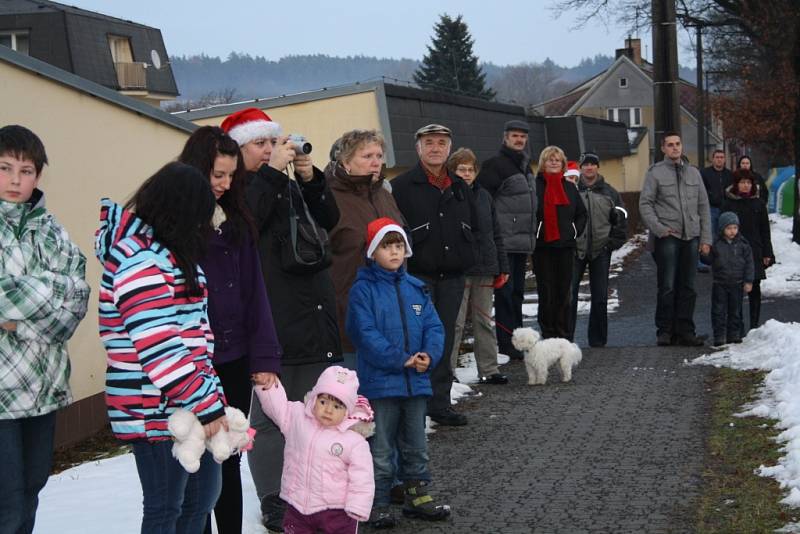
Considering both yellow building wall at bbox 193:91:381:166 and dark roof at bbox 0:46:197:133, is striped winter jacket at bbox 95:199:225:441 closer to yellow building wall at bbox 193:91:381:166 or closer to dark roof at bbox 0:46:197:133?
dark roof at bbox 0:46:197:133

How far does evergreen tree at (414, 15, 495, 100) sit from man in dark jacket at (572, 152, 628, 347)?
69651 millimetres

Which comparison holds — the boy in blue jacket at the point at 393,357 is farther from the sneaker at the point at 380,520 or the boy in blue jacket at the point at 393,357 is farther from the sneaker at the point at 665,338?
the sneaker at the point at 665,338

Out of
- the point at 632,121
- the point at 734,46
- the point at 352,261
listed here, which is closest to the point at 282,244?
the point at 352,261

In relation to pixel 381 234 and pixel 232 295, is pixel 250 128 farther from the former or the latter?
pixel 232 295

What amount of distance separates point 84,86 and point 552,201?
5105 mm

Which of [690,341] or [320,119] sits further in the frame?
[320,119]

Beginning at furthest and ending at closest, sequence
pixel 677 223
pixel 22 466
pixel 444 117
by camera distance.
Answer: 1. pixel 444 117
2. pixel 677 223
3. pixel 22 466

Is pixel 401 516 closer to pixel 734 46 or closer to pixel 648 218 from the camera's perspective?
pixel 648 218

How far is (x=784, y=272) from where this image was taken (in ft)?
77.7

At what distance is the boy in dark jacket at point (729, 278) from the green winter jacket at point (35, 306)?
9606 mm

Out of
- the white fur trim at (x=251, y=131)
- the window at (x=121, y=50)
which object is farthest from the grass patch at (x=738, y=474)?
the window at (x=121, y=50)

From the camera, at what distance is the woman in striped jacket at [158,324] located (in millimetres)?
4363

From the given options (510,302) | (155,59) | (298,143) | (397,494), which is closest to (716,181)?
(510,302)

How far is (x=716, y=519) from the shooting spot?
6.32m
